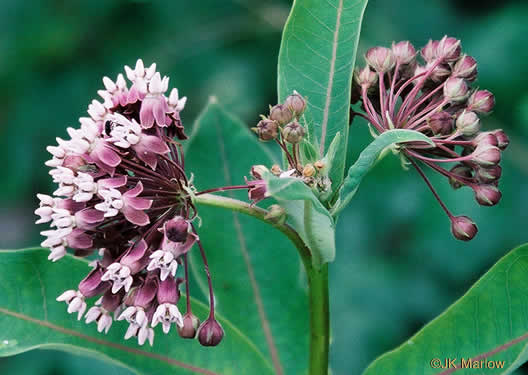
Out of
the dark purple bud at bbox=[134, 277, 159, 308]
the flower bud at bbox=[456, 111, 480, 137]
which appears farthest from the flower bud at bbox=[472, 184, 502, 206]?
the dark purple bud at bbox=[134, 277, 159, 308]

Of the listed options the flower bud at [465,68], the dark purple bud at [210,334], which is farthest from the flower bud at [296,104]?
the dark purple bud at [210,334]

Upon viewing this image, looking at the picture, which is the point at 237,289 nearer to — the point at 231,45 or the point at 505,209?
the point at 505,209

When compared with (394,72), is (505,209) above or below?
below

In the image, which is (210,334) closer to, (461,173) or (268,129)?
(268,129)

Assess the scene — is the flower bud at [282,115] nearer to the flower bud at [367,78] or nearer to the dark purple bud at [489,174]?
the flower bud at [367,78]

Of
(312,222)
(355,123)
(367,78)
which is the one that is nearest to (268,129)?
(312,222)

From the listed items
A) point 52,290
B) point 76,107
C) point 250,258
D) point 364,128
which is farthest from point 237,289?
point 76,107
